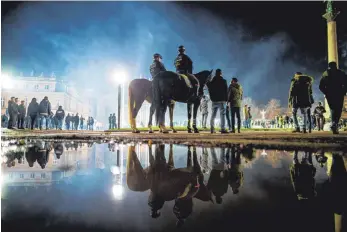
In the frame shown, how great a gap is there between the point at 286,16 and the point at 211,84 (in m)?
40.4

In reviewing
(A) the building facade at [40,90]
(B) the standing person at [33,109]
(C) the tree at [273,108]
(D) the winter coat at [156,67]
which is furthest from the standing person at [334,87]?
(A) the building facade at [40,90]

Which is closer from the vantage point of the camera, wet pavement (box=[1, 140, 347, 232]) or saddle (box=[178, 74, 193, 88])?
wet pavement (box=[1, 140, 347, 232])

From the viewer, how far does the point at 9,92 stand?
62219mm

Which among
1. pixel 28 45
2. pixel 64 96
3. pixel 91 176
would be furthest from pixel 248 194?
pixel 28 45

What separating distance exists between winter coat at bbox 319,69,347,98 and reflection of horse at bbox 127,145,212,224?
6006mm

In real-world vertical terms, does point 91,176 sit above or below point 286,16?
below

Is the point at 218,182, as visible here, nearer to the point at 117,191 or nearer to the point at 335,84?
the point at 117,191

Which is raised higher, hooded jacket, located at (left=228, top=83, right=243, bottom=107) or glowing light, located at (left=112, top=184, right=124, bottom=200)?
hooded jacket, located at (left=228, top=83, right=243, bottom=107)

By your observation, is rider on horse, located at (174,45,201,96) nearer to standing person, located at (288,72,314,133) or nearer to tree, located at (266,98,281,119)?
standing person, located at (288,72,314,133)

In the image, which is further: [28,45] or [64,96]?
[28,45]

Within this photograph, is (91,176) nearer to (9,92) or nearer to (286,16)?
(286,16)

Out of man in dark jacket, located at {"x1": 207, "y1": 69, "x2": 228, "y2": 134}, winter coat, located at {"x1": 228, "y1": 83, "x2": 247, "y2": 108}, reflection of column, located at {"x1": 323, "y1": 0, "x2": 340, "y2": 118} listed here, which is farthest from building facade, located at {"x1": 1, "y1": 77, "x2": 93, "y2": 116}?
winter coat, located at {"x1": 228, "y1": 83, "x2": 247, "y2": 108}

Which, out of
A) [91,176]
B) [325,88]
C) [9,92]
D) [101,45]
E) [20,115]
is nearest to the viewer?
[91,176]

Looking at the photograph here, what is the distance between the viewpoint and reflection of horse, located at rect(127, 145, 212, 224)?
1297 mm
